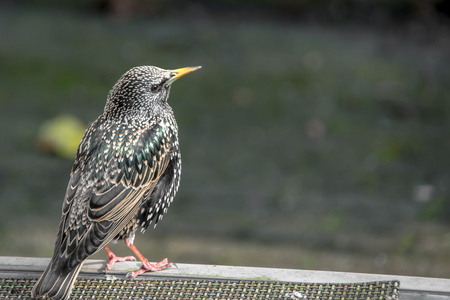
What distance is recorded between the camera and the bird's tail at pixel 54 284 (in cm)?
277

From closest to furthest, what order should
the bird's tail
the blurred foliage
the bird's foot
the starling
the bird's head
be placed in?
1. the bird's tail
2. the starling
3. the bird's foot
4. the bird's head
5. the blurred foliage

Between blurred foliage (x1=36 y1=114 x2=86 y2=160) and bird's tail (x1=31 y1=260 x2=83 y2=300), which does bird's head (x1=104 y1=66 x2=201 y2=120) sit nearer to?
bird's tail (x1=31 y1=260 x2=83 y2=300)

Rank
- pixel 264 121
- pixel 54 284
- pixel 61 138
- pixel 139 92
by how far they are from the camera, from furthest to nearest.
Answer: pixel 264 121 < pixel 61 138 < pixel 139 92 < pixel 54 284

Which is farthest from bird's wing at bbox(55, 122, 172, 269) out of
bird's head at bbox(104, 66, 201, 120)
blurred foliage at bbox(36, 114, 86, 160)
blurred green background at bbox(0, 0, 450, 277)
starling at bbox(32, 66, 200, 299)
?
blurred foliage at bbox(36, 114, 86, 160)

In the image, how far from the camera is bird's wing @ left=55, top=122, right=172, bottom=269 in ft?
9.75

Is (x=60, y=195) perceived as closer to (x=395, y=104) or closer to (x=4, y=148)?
(x=4, y=148)

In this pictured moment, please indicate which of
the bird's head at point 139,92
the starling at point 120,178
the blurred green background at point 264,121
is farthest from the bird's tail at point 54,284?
the blurred green background at point 264,121

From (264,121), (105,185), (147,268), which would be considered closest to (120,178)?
(105,185)

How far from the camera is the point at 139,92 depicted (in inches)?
132

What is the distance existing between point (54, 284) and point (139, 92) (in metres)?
1.02

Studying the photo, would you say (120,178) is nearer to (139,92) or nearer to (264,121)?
(139,92)

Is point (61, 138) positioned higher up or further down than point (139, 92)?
higher up

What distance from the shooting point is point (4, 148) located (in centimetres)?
636

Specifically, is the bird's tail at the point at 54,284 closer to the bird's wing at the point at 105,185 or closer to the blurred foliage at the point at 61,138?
the bird's wing at the point at 105,185
